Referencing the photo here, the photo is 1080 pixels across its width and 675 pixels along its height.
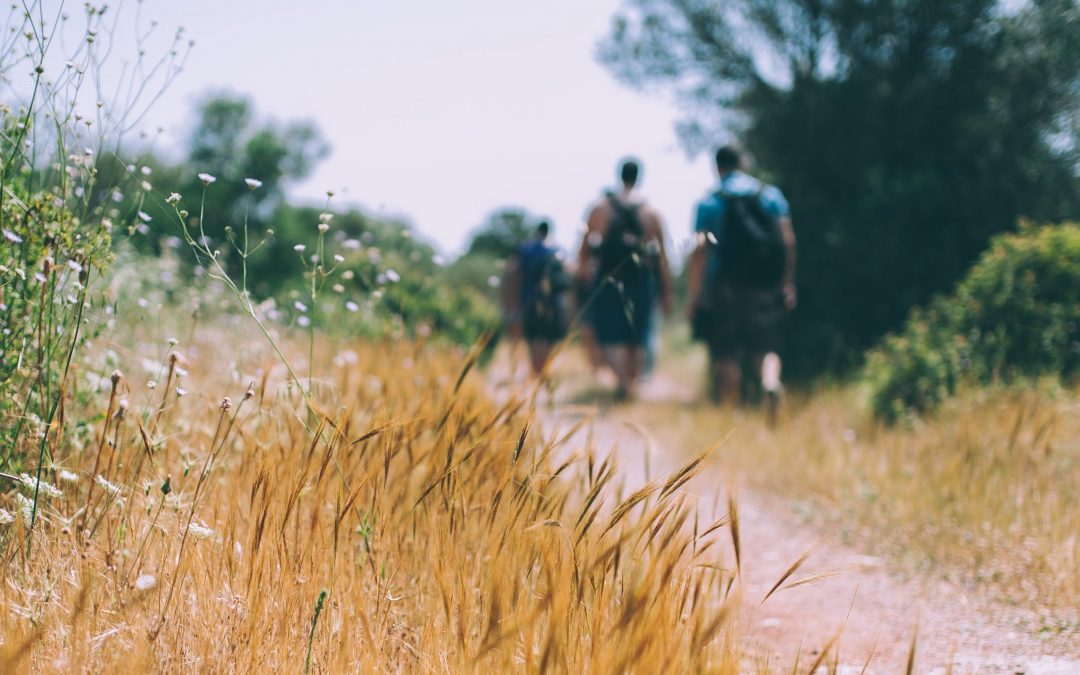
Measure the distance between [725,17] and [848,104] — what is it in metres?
2.27

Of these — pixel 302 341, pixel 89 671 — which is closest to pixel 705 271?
pixel 302 341

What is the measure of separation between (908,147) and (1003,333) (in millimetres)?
4578

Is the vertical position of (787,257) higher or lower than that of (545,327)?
higher

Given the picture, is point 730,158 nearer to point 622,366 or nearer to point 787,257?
point 787,257

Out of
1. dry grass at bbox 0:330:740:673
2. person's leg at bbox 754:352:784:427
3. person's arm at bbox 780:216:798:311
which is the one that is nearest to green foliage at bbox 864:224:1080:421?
person's leg at bbox 754:352:784:427

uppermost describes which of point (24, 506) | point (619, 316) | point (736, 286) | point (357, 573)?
point (736, 286)

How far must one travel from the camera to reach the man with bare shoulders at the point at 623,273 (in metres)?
7.48

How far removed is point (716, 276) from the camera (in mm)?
7039

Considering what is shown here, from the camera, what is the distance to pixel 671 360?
1659 cm

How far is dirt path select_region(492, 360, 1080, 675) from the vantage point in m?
2.55

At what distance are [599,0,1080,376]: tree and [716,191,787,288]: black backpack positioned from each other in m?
2.74

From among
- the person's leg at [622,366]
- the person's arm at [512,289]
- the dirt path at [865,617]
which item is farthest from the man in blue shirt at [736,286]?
the dirt path at [865,617]

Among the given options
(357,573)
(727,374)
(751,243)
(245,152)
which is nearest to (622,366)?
(727,374)

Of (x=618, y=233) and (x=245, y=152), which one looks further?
(x=245, y=152)
